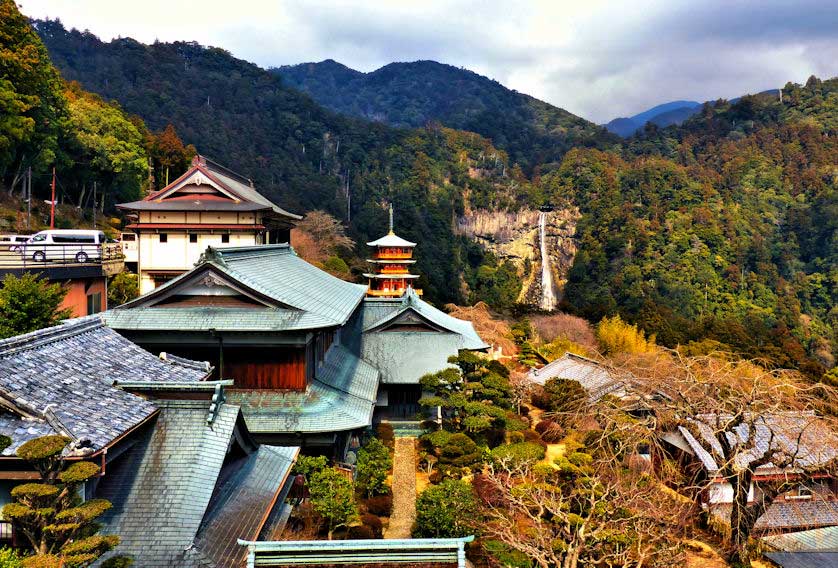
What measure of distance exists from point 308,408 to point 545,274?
88.1 meters

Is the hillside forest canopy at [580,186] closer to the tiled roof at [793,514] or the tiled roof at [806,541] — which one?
the tiled roof at [793,514]

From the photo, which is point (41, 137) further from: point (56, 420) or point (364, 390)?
point (56, 420)

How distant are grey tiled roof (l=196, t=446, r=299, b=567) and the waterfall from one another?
8709 centimetres

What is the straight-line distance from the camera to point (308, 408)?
1458 cm

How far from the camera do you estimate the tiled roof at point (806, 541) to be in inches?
633

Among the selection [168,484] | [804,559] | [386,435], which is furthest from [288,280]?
[804,559]

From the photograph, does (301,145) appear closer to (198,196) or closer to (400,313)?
(198,196)

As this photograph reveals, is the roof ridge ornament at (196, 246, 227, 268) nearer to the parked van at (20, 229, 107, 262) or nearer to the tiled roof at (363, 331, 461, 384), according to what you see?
the tiled roof at (363, 331, 461, 384)

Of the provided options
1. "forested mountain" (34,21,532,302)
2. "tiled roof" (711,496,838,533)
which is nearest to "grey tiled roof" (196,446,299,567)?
"tiled roof" (711,496,838,533)

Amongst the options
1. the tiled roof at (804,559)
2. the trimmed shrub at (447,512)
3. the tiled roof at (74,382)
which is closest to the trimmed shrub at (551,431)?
the tiled roof at (804,559)

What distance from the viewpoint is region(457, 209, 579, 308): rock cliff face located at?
325ft

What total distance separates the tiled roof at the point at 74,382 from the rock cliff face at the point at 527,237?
90270 mm

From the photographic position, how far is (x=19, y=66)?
32.0 metres

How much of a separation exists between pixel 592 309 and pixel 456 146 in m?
65.8
